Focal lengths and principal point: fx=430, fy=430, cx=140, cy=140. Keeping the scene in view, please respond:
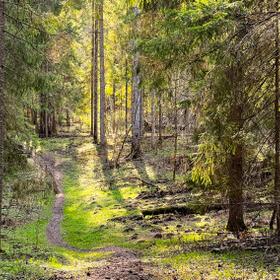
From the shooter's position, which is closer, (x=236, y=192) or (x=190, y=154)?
(x=236, y=192)

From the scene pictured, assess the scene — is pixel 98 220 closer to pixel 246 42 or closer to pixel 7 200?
pixel 7 200

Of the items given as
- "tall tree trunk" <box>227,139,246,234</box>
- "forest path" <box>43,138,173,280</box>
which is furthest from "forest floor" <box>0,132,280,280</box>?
"tall tree trunk" <box>227,139,246,234</box>

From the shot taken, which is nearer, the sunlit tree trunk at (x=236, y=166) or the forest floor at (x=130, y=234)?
the forest floor at (x=130, y=234)

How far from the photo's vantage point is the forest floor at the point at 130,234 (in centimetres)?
868

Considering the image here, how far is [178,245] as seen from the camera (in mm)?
11336

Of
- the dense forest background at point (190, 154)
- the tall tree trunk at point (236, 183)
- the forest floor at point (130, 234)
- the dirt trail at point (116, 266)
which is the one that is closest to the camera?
the dirt trail at point (116, 266)

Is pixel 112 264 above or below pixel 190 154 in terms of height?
below

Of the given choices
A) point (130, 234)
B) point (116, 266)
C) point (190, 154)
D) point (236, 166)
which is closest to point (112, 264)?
point (116, 266)

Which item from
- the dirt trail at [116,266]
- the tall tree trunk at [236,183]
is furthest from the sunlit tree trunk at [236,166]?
the dirt trail at [116,266]

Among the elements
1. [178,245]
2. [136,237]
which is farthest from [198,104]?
[136,237]

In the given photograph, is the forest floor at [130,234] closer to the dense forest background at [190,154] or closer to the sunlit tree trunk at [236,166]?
the dense forest background at [190,154]

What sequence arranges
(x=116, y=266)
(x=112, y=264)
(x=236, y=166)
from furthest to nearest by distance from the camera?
(x=236, y=166) < (x=112, y=264) < (x=116, y=266)

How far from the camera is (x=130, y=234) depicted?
1341 centimetres

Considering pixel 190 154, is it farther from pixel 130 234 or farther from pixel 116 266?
pixel 116 266
